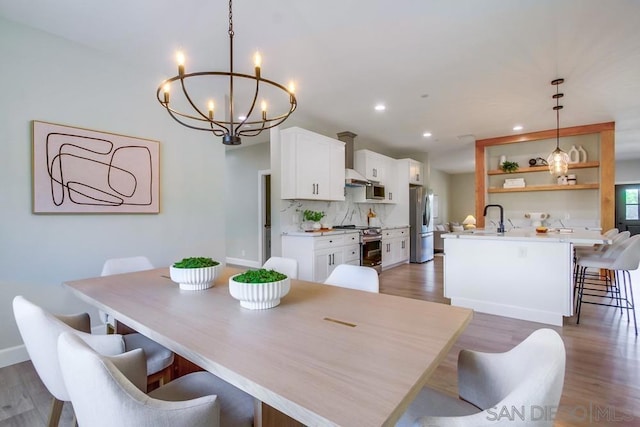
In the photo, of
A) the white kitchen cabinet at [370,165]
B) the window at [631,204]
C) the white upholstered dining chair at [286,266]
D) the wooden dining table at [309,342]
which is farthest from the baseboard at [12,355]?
the window at [631,204]

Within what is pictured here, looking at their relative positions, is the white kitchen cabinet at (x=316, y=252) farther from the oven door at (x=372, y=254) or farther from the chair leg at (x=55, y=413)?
the chair leg at (x=55, y=413)

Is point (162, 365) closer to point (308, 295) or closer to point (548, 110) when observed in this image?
point (308, 295)

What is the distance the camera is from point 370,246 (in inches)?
209

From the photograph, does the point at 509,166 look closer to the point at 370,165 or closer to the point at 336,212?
the point at 370,165

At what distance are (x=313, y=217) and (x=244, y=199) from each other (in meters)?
2.32

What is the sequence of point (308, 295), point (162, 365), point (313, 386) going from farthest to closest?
point (308, 295) < point (162, 365) < point (313, 386)

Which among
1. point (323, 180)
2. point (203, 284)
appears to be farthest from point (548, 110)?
point (203, 284)

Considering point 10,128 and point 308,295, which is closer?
point 308,295

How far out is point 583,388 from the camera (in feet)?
6.50

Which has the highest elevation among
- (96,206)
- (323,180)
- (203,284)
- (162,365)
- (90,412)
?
(323,180)

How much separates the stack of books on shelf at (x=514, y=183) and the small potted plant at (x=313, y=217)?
3909 mm

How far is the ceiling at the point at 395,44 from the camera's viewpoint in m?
2.23

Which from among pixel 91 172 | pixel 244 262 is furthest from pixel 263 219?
pixel 91 172

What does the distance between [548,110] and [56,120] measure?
233 inches
